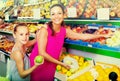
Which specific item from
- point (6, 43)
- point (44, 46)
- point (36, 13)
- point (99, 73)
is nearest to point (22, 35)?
point (44, 46)

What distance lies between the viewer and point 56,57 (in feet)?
11.5

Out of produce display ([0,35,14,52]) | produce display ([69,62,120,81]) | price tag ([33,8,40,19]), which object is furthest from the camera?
produce display ([0,35,14,52])

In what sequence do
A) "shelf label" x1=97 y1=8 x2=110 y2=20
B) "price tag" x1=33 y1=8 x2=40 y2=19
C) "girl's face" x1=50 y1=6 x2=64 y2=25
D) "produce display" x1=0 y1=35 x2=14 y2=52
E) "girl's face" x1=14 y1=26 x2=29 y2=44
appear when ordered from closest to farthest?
"shelf label" x1=97 y1=8 x2=110 y2=20
"girl's face" x1=50 y1=6 x2=64 y2=25
"girl's face" x1=14 y1=26 x2=29 y2=44
"price tag" x1=33 y1=8 x2=40 y2=19
"produce display" x1=0 y1=35 x2=14 y2=52

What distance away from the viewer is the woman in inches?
127

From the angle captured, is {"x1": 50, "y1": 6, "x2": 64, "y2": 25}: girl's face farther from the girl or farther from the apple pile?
the apple pile

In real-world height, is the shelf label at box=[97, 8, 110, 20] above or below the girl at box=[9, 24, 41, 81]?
above

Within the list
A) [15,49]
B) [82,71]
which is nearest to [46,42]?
[15,49]

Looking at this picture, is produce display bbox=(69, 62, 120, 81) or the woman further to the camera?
the woman

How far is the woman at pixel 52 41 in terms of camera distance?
322cm

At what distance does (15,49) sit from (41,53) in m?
0.35

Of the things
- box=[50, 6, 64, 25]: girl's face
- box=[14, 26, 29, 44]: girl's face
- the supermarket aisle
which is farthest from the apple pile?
the supermarket aisle

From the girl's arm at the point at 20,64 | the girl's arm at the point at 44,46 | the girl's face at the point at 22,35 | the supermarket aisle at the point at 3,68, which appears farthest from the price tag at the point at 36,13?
the supermarket aisle at the point at 3,68

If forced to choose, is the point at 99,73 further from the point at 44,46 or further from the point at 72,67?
the point at 44,46

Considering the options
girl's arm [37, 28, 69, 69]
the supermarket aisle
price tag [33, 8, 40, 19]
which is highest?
price tag [33, 8, 40, 19]
